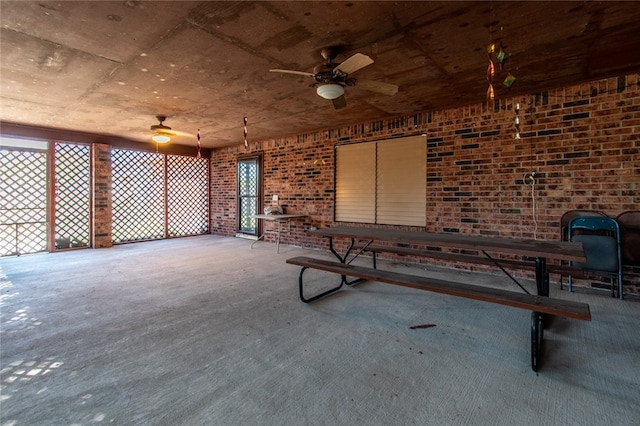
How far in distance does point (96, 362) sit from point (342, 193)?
165 inches

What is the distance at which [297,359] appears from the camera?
6.09ft

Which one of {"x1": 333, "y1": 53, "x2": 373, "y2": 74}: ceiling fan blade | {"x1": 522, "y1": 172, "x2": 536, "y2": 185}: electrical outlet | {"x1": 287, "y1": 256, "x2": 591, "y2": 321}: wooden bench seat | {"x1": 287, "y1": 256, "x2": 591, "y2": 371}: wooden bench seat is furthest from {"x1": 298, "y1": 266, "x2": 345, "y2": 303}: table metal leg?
{"x1": 522, "y1": 172, "x2": 536, "y2": 185}: electrical outlet

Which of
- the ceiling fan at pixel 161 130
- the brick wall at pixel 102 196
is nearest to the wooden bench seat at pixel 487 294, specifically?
the ceiling fan at pixel 161 130

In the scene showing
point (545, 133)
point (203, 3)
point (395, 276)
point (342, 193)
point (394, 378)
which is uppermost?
point (203, 3)

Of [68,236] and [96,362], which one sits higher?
[68,236]

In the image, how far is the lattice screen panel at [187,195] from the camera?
728 centimetres

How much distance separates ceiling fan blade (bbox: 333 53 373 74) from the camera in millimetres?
2215

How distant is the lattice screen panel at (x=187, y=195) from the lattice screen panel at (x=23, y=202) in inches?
90.5

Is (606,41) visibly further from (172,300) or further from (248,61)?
(172,300)

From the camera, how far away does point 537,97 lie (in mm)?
3520

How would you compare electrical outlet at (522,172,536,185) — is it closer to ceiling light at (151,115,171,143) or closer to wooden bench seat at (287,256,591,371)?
wooden bench seat at (287,256,591,371)

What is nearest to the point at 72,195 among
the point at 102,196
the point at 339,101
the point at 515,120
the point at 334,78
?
the point at 102,196

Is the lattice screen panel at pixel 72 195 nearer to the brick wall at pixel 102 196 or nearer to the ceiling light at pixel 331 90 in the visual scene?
the brick wall at pixel 102 196

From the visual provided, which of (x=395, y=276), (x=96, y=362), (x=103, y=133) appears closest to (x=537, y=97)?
(x=395, y=276)
